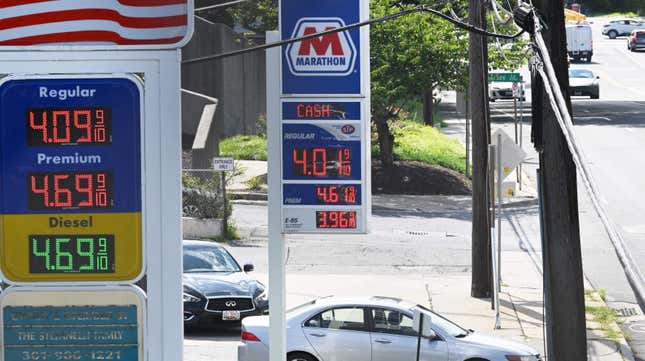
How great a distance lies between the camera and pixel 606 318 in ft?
71.1

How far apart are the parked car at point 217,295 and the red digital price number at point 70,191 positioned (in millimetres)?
11324

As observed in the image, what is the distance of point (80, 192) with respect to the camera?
820cm

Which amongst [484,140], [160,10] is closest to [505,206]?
[484,140]

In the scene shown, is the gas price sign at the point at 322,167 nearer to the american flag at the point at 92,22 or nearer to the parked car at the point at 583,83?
the american flag at the point at 92,22

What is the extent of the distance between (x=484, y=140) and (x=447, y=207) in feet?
38.1

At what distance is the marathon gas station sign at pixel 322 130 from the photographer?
1538 cm

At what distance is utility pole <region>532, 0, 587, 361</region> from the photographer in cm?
1253

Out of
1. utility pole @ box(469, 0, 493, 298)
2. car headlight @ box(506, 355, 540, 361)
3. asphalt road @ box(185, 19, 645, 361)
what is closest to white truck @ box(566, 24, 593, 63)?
asphalt road @ box(185, 19, 645, 361)

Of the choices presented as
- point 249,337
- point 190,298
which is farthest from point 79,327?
point 190,298

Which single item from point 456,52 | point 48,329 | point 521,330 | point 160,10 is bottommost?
point 521,330

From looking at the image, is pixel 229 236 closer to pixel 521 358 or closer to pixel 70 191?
pixel 521 358

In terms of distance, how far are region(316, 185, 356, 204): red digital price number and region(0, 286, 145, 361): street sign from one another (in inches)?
287

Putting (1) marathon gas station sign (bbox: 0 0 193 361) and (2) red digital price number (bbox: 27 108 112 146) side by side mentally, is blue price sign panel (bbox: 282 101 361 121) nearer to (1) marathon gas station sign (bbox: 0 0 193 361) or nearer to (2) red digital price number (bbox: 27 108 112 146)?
(1) marathon gas station sign (bbox: 0 0 193 361)

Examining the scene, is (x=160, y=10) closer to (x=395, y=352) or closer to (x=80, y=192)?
(x=80, y=192)
